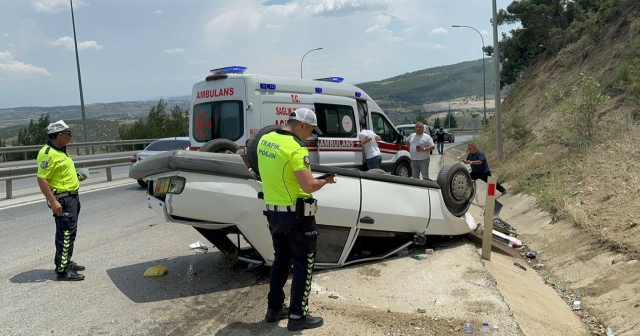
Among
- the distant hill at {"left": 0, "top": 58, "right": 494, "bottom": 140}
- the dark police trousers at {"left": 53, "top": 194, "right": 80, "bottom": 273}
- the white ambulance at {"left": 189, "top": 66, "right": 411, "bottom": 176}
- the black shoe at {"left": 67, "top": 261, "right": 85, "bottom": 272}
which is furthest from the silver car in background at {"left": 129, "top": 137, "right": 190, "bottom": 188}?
the distant hill at {"left": 0, "top": 58, "right": 494, "bottom": 140}

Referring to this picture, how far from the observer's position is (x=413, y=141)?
459 inches

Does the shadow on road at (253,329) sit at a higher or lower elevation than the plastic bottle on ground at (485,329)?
higher

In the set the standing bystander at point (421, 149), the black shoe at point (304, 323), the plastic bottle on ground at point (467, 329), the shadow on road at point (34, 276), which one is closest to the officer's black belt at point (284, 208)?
the black shoe at point (304, 323)

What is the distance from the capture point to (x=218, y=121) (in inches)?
389

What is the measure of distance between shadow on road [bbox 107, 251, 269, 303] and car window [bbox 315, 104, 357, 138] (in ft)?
16.7

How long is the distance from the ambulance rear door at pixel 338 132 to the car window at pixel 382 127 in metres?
0.95

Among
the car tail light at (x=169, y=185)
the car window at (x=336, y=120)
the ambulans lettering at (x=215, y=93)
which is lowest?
the car tail light at (x=169, y=185)

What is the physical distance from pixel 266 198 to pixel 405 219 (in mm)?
2523

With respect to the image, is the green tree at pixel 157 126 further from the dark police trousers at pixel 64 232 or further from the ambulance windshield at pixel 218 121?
the dark police trousers at pixel 64 232

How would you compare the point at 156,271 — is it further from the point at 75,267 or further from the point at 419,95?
the point at 419,95

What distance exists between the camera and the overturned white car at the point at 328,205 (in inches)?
200

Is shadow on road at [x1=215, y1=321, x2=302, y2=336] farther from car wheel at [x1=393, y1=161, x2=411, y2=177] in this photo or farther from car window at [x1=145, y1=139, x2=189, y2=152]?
car window at [x1=145, y1=139, x2=189, y2=152]

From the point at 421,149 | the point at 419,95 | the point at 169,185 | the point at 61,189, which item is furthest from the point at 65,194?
the point at 419,95

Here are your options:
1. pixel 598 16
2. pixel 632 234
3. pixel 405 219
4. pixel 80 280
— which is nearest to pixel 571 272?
pixel 632 234
